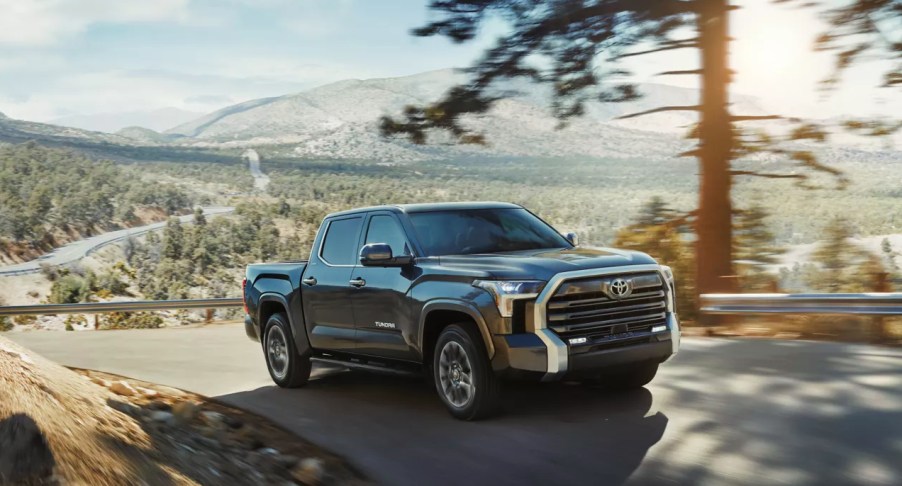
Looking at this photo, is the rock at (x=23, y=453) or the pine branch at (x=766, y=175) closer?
the rock at (x=23, y=453)

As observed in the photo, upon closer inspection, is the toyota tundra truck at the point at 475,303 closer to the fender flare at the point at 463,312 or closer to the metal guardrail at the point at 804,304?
the fender flare at the point at 463,312

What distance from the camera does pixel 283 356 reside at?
1066 centimetres

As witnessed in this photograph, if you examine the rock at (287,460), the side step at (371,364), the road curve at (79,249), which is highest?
the side step at (371,364)

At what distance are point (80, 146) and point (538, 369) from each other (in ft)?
325

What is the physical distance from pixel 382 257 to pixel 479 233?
3.41 feet

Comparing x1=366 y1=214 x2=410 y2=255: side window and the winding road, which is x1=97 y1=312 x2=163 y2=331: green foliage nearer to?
x1=366 y1=214 x2=410 y2=255: side window

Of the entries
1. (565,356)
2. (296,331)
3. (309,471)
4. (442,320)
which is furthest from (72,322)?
(565,356)

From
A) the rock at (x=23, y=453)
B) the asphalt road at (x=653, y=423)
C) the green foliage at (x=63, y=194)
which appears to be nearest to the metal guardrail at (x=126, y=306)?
the asphalt road at (x=653, y=423)

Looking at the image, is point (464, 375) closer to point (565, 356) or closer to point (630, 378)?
point (565, 356)

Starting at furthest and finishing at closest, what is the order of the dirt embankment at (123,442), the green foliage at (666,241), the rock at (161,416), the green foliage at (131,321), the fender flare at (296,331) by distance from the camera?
the green foliage at (131,321) → the green foliage at (666,241) → the fender flare at (296,331) → the rock at (161,416) → the dirt embankment at (123,442)

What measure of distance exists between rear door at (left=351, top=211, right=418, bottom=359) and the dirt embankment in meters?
1.20

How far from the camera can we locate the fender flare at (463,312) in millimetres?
7633

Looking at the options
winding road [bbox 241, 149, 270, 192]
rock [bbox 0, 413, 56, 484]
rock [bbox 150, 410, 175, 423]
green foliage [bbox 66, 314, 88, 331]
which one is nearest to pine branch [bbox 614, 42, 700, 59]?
rock [bbox 150, 410, 175, 423]

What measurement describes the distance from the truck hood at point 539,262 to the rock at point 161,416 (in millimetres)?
2580
